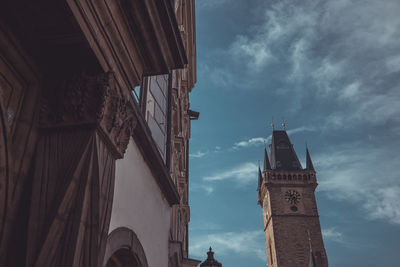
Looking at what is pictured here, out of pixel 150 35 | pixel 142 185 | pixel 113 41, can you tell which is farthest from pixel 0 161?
pixel 142 185

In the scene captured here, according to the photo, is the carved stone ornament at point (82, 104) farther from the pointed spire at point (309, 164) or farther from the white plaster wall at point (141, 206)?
the pointed spire at point (309, 164)

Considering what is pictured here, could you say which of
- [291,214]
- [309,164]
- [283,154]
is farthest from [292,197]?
[283,154]

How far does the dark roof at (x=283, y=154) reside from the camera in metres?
67.2

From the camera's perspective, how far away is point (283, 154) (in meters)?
70.2

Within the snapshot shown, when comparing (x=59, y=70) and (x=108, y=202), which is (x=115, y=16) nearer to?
(x=59, y=70)

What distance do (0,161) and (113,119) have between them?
988 millimetres

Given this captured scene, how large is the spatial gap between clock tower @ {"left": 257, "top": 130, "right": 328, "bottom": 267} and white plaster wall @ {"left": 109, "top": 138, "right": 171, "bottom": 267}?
53.4m

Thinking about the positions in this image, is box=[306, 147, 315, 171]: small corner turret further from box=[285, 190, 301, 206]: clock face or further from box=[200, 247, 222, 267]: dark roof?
box=[200, 247, 222, 267]: dark roof

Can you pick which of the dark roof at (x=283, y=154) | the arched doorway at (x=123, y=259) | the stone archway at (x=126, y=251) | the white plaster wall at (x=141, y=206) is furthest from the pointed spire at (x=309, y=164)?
the arched doorway at (x=123, y=259)

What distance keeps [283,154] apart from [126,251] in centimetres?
6798

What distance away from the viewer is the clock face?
60812 millimetres

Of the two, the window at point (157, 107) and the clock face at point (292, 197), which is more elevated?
the clock face at point (292, 197)

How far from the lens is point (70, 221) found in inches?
99.3

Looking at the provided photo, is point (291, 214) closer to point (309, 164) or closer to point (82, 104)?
point (309, 164)
